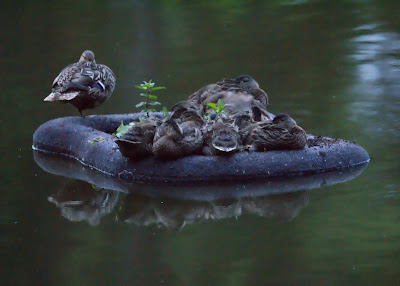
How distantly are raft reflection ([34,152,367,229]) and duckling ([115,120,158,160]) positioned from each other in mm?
303

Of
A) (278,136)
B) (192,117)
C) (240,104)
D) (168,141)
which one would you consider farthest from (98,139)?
(278,136)

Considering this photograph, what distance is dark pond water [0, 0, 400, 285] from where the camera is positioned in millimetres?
7277

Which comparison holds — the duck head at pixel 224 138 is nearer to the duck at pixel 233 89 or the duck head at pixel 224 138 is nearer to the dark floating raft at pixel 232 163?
the dark floating raft at pixel 232 163

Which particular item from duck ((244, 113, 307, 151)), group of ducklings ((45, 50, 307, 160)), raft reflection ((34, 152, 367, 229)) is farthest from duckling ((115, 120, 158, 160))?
duck ((244, 113, 307, 151))

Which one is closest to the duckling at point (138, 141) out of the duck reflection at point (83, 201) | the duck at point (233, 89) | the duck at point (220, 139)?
the duck reflection at point (83, 201)

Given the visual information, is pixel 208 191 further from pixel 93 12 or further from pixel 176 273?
pixel 93 12

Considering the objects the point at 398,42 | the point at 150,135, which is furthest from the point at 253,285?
the point at 398,42

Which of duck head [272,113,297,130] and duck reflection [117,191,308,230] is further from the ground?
duck head [272,113,297,130]

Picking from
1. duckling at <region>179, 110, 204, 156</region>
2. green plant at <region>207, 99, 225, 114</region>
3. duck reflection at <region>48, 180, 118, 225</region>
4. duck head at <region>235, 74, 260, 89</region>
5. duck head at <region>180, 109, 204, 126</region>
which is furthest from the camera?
duck head at <region>235, 74, 260, 89</region>

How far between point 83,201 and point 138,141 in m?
0.75

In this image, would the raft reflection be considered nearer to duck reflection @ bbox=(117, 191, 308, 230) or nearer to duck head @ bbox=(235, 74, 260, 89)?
duck reflection @ bbox=(117, 191, 308, 230)

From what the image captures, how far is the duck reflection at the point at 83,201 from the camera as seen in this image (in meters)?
8.84

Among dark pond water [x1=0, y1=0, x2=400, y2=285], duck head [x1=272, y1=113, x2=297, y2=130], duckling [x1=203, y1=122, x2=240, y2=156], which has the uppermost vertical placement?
duck head [x1=272, y1=113, x2=297, y2=130]

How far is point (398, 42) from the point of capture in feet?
52.6
